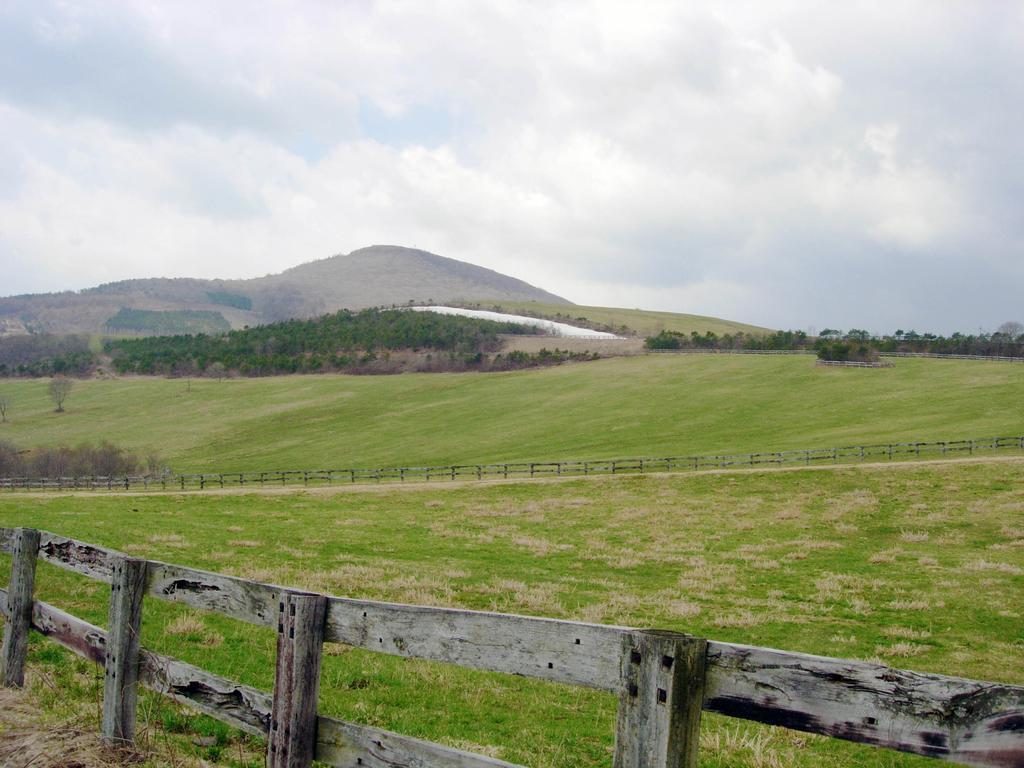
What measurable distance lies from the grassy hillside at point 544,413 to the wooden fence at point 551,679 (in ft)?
197

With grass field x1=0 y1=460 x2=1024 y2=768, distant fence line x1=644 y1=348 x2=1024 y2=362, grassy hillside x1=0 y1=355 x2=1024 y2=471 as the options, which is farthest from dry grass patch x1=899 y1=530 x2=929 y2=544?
distant fence line x1=644 y1=348 x2=1024 y2=362

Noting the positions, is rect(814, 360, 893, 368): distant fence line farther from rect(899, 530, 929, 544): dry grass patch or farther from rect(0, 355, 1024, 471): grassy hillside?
rect(899, 530, 929, 544): dry grass patch

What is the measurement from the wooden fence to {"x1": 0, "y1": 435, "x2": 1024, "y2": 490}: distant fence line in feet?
159

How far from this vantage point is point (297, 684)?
5023 mm

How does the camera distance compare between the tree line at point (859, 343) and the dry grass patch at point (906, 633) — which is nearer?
the dry grass patch at point (906, 633)

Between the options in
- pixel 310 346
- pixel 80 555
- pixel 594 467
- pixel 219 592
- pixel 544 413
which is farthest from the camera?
pixel 310 346

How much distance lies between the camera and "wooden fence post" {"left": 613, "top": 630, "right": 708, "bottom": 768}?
12.4ft

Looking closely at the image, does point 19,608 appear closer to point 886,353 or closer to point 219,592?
point 219,592

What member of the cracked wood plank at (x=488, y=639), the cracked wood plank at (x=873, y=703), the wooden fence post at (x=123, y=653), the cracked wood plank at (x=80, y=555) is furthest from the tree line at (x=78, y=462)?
the cracked wood plank at (x=873, y=703)

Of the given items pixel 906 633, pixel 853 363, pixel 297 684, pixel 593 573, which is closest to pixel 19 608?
pixel 297 684

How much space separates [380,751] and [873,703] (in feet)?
9.44

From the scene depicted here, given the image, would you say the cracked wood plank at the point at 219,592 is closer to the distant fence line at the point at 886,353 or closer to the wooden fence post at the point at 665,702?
the wooden fence post at the point at 665,702

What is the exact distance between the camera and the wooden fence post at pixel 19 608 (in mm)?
8086

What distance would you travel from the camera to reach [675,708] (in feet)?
12.3
